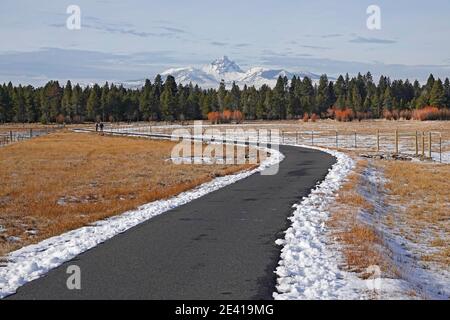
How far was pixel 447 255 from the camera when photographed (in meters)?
11.5

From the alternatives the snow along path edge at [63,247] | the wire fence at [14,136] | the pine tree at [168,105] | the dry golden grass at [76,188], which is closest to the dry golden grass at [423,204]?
the snow along path edge at [63,247]

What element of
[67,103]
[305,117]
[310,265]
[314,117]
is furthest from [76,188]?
[67,103]

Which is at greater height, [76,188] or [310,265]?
[310,265]

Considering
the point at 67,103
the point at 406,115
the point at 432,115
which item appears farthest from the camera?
the point at 67,103

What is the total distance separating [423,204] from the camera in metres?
18.5

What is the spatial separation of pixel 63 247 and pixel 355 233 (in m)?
6.28

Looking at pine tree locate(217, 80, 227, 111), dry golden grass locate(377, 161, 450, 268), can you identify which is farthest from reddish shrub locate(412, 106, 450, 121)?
dry golden grass locate(377, 161, 450, 268)

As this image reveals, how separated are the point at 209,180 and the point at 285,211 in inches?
397

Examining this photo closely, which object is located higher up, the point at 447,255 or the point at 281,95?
the point at 281,95

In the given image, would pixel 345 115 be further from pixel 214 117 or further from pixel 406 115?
pixel 214 117

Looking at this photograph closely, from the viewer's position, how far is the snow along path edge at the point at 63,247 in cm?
880

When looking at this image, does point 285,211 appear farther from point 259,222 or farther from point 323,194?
point 323,194

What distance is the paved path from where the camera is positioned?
7777mm
